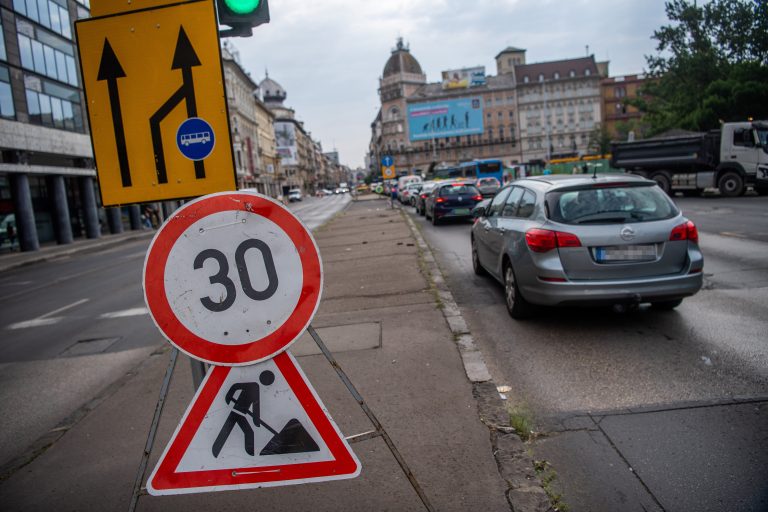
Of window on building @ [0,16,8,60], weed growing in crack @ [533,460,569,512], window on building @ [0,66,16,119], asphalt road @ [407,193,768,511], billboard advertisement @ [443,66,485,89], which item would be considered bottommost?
asphalt road @ [407,193,768,511]

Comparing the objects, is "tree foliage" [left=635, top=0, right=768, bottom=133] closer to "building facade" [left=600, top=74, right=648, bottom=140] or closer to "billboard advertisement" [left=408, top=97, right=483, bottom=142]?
"billboard advertisement" [left=408, top=97, right=483, bottom=142]

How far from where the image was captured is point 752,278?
801 centimetres

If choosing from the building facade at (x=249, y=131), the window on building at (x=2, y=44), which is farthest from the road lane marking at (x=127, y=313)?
the building facade at (x=249, y=131)

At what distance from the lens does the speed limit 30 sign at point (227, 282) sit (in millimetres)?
2457

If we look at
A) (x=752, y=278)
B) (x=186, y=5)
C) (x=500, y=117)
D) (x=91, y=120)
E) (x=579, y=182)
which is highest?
(x=500, y=117)

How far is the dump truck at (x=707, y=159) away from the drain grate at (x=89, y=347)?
2381cm

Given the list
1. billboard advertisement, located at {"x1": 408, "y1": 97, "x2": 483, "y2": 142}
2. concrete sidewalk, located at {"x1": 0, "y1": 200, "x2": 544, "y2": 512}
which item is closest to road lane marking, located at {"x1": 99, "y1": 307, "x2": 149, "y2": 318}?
concrete sidewalk, located at {"x1": 0, "y1": 200, "x2": 544, "y2": 512}

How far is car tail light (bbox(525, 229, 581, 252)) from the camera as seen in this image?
583 cm

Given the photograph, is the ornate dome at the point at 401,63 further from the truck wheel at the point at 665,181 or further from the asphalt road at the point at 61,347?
the asphalt road at the point at 61,347

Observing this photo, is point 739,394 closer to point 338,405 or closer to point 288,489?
point 338,405

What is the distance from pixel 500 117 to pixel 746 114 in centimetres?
8520

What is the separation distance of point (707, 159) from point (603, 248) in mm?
22256

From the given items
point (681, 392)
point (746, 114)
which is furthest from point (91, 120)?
point (746, 114)

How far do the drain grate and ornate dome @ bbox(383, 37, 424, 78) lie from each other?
13322 cm
